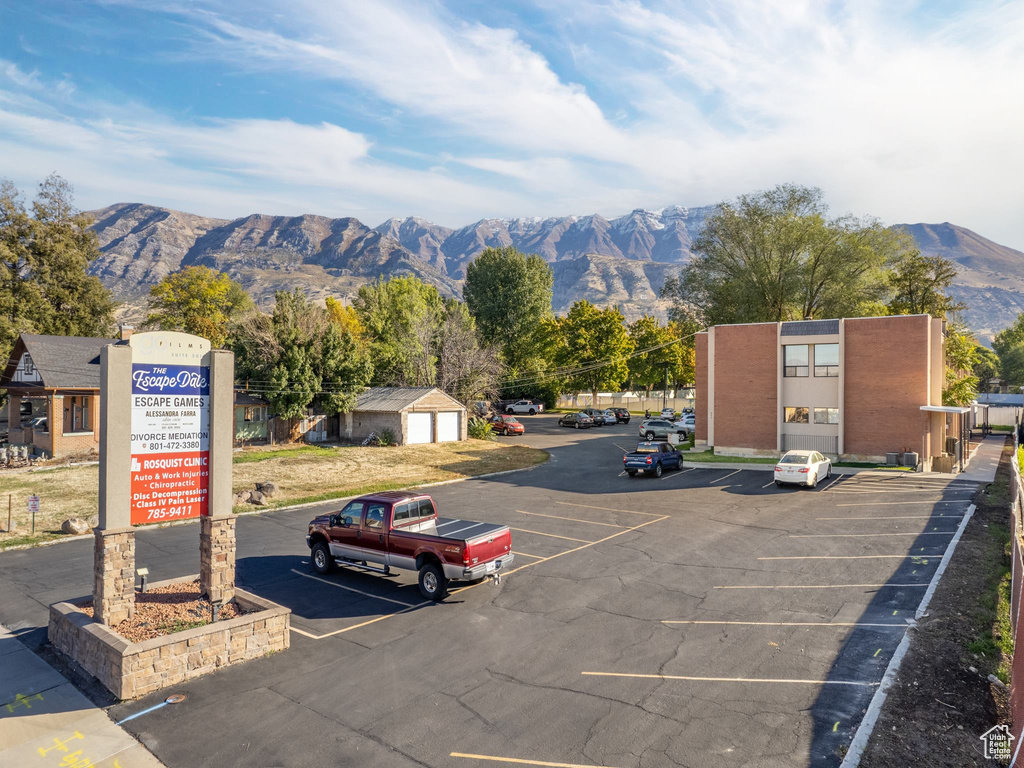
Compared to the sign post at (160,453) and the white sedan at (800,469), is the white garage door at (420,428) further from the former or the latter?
the sign post at (160,453)

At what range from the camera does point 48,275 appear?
53.5 m

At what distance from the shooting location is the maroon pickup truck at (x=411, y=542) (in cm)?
1278

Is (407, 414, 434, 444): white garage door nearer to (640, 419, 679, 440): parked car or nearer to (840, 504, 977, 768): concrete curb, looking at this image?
(640, 419, 679, 440): parked car

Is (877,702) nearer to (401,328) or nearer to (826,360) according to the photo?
(826,360)

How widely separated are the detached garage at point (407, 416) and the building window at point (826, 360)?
24.3 meters

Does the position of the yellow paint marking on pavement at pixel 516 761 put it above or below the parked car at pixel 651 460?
below

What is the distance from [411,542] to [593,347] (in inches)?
2429

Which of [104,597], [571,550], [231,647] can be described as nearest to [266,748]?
[231,647]

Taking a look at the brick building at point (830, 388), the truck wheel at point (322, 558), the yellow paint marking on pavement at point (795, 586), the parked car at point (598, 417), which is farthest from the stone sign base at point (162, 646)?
the parked car at point (598, 417)

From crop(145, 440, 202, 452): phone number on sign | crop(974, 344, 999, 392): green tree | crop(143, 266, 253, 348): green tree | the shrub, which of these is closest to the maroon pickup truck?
crop(145, 440, 202, 452): phone number on sign

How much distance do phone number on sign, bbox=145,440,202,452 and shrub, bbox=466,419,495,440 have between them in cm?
3728

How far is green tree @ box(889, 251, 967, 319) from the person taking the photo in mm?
52156

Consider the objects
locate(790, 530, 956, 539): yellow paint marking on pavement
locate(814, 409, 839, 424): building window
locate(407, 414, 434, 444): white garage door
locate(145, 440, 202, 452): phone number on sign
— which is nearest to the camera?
locate(145, 440, 202, 452): phone number on sign

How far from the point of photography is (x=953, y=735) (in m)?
7.67
